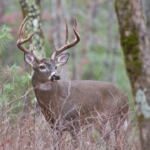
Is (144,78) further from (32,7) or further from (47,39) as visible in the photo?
(47,39)

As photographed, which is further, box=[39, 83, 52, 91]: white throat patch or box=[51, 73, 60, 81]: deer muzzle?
box=[39, 83, 52, 91]: white throat patch

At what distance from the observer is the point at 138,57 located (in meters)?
3.30

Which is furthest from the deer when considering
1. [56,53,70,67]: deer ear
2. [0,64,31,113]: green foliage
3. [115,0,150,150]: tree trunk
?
[115,0,150,150]: tree trunk

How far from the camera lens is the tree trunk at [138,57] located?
326cm

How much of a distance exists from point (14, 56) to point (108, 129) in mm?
18589

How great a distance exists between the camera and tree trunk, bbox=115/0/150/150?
3.26 meters

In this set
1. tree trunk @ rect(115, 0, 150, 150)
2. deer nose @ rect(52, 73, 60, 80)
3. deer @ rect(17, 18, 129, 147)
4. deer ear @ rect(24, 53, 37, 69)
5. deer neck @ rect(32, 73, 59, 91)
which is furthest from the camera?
deer ear @ rect(24, 53, 37, 69)

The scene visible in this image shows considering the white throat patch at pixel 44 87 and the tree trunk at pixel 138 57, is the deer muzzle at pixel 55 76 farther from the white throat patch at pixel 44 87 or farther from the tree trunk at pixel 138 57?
the tree trunk at pixel 138 57

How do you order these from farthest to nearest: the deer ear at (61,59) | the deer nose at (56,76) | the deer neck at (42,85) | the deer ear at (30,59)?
1. the deer ear at (61,59)
2. the deer ear at (30,59)
3. the deer neck at (42,85)
4. the deer nose at (56,76)

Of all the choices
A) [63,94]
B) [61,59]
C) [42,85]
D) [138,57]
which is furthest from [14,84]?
[138,57]

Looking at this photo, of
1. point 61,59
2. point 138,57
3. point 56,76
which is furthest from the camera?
point 61,59

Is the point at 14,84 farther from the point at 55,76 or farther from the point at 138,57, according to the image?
the point at 138,57

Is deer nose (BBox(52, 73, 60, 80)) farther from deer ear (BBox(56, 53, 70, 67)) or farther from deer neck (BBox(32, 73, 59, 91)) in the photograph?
deer ear (BBox(56, 53, 70, 67))

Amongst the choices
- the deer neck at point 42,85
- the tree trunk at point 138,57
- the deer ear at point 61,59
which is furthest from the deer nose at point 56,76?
the tree trunk at point 138,57
